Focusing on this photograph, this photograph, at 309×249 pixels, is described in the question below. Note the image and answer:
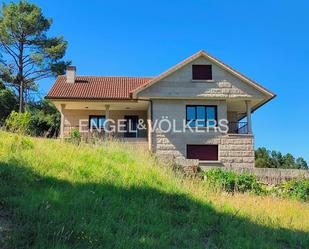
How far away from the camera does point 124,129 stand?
3297 cm

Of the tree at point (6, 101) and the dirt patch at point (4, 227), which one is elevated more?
the tree at point (6, 101)

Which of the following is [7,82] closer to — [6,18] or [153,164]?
[6,18]

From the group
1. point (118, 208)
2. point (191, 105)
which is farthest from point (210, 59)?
point (118, 208)

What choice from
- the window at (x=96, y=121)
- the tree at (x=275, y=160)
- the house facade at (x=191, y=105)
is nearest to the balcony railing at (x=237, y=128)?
the house facade at (x=191, y=105)

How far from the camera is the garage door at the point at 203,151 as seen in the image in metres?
29.5

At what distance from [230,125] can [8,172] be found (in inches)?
963

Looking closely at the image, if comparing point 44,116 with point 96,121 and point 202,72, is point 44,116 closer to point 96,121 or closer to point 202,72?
point 96,121

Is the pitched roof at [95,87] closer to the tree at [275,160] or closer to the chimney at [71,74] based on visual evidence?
the chimney at [71,74]

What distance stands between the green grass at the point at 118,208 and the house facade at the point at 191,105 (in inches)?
662

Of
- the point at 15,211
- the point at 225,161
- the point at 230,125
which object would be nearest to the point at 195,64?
the point at 230,125

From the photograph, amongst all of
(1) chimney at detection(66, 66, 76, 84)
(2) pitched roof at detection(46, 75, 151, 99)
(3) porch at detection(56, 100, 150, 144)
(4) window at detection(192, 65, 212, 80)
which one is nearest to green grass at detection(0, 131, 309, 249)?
(2) pitched roof at detection(46, 75, 151, 99)

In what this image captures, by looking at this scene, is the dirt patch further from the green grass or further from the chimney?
the chimney

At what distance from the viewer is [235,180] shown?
49.7 feet

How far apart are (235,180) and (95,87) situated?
19470 millimetres
